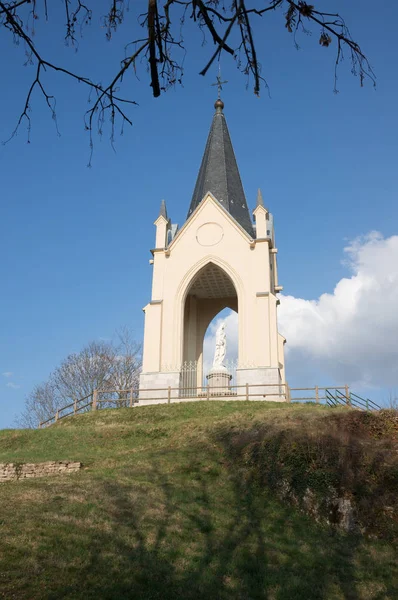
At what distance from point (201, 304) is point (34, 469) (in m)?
18.4

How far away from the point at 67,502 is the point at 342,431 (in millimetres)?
6768

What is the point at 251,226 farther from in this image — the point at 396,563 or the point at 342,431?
the point at 396,563

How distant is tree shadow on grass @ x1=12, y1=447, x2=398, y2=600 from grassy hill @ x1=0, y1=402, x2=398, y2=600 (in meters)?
0.03

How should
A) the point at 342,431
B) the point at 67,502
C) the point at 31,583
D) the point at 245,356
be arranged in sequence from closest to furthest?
the point at 31,583, the point at 67,502, the point at 342,431, the point at 245,356

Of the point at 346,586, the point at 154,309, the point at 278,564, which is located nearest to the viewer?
the point at 346,586

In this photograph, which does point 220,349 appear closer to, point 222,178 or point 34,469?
point 222,178

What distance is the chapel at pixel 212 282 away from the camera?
2627 cm

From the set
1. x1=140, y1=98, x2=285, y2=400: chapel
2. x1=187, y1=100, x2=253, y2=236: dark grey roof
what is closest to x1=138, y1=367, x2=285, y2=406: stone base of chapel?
x1=140, y1=98, x2=285, y2=400: chapel

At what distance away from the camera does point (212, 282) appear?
31016mm

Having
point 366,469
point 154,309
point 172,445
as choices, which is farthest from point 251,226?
point 366,469

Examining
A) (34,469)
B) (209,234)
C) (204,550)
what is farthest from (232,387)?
(204,550)

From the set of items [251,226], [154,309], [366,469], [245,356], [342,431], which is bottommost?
[366,469]

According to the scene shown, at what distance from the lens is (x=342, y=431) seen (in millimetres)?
14211

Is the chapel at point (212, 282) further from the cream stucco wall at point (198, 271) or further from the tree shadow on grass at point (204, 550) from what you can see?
the tree shadow on grass at point (204, 550)
